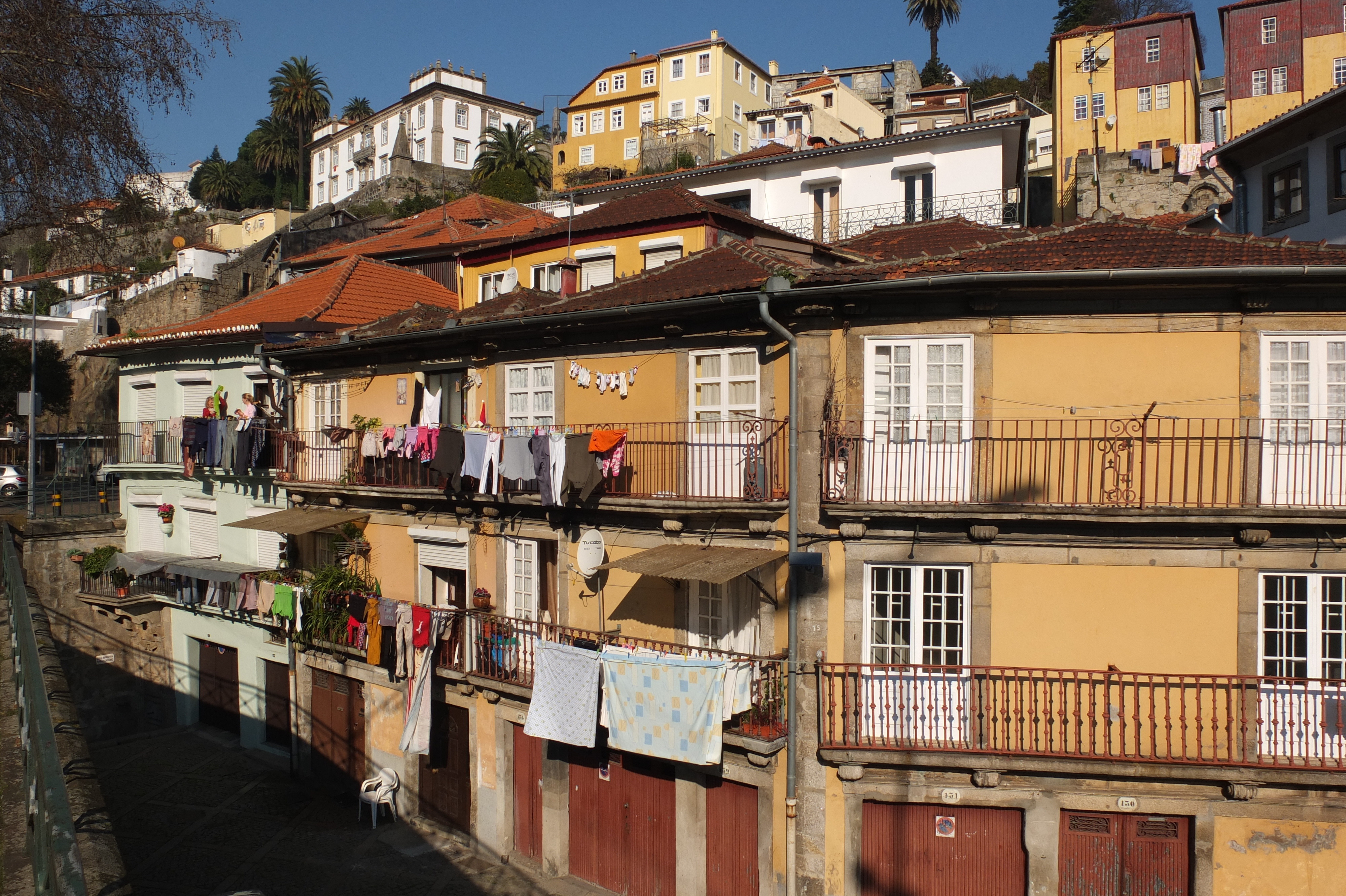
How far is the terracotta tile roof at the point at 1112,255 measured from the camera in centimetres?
1221

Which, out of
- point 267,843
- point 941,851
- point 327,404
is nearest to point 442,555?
point 327,404

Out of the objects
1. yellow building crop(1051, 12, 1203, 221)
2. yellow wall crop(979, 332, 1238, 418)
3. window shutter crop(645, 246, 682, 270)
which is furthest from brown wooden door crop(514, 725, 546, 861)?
yellow building crop(1051, 12, 1203, 221)

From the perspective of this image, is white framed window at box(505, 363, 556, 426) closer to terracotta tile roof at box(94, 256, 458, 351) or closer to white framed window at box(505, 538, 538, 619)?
white framed window at box(505, 538, 538, 619)

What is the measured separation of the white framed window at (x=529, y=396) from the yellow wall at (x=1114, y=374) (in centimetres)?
774

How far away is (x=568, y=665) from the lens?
14.9m

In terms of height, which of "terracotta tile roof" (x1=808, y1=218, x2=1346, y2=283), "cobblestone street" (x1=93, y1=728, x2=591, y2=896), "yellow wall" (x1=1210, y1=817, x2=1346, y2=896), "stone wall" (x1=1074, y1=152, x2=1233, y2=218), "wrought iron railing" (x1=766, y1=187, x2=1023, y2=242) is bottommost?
"cobblestone street" (x1=93, y1=728, x2=591, y2=896)

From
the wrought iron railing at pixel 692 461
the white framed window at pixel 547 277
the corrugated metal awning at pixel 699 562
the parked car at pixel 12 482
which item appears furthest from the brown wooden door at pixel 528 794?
the parked car at pixel 12 482

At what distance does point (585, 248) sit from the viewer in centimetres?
2402

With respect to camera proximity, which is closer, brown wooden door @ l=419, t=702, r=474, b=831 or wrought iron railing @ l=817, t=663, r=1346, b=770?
wrought iron railing @ l=817, t=663, r=1346, b=770

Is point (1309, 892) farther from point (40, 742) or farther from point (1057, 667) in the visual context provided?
point (40, 742)

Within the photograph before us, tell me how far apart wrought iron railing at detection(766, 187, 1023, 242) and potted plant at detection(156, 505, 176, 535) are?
1934cm

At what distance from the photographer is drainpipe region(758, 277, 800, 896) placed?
13.1 metres

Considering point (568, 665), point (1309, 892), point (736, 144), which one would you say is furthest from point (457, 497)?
point (736, 144)

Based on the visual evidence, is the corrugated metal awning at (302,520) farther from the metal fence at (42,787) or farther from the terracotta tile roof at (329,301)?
the metal fence at (42,787)
